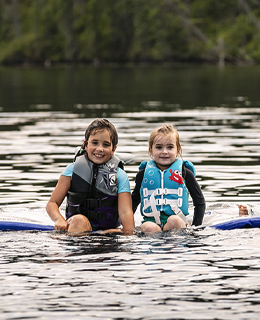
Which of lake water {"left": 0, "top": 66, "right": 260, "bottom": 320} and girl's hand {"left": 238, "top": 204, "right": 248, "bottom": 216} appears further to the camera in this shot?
girl's hand {"left": 238, "top": 204, "right": 248, "bottom": 216}

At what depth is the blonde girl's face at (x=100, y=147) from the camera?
27.1ft

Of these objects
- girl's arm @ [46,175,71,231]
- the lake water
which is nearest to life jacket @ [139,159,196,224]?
the lake water

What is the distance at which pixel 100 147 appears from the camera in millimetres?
8336

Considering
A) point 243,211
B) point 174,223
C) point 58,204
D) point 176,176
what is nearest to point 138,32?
point 243,211

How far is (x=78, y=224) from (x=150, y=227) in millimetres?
705

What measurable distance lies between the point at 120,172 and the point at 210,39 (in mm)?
105451

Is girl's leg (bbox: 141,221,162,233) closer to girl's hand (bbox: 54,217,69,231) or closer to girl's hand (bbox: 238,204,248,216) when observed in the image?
girl's hand (bbox: 54,217,69,231)

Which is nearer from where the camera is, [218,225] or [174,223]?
[174,223]

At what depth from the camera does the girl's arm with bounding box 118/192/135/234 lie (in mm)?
8133

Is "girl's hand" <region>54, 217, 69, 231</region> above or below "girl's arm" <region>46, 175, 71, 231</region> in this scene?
below

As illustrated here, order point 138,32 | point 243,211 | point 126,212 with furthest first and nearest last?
1. point 138,32
2. point 243,211
3. point 126,212

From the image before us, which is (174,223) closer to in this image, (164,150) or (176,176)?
(176,176)

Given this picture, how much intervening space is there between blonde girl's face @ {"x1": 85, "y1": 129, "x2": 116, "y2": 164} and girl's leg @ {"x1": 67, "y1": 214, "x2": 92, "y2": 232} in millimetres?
639

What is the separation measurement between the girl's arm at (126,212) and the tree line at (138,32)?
91.6 m
